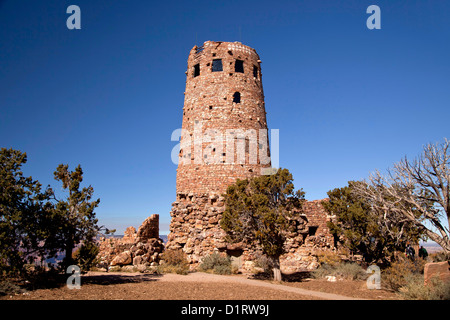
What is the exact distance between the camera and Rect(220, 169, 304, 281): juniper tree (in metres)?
14.5

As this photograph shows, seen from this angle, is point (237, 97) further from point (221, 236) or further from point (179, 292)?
point (179, 292)

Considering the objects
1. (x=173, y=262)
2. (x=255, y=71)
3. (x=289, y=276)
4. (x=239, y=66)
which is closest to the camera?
(x=289, y=276)

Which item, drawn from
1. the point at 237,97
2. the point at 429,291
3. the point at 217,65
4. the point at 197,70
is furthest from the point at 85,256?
the point at 197,70

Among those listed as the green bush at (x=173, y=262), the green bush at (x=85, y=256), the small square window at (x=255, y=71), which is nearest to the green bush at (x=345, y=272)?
the green bush at (x=173, y=262)

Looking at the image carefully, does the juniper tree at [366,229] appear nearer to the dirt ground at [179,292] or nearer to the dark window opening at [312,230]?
the dirt ground at [179,292]

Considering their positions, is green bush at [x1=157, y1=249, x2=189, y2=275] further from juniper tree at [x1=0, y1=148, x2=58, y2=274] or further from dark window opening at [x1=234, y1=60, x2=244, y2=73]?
dark window opening at [x1=234, y1=60, x2=244, y2=73]

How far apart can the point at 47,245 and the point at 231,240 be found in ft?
25.3

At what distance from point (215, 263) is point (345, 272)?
6.77 metres

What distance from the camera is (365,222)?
15031 mm

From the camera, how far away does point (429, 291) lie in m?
10.2

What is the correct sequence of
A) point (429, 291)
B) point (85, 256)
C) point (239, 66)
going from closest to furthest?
point (429, 291) < point (85, 256) < point (239, 66)

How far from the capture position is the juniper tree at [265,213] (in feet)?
47.7
